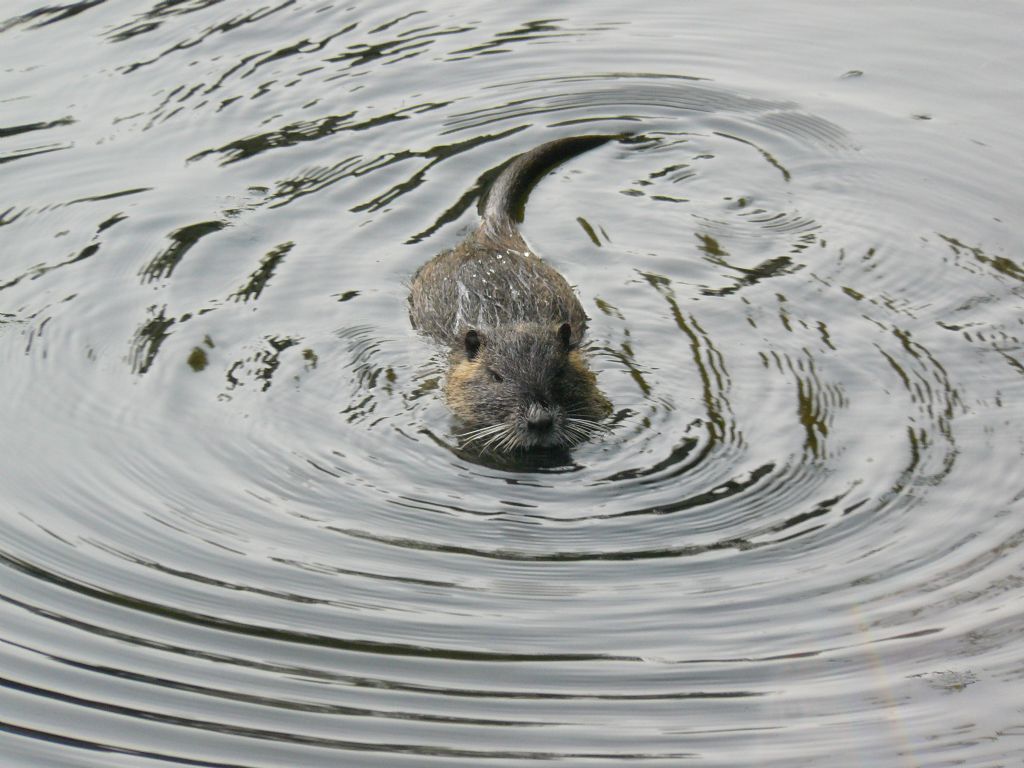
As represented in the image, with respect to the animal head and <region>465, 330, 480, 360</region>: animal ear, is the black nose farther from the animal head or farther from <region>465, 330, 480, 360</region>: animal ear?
<region>465, 330, 480, 360</region>: animal ear

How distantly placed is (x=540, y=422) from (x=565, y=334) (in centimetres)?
61

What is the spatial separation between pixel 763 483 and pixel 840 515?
37 centimetres

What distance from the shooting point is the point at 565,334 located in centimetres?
659

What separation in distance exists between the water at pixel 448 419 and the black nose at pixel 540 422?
0.62ft

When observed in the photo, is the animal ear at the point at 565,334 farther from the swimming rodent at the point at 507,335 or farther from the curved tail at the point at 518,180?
the curved tail at the point at 518,180

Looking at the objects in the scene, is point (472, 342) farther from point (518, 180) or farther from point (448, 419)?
point (518, 180)

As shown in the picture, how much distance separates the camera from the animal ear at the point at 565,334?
6.56m

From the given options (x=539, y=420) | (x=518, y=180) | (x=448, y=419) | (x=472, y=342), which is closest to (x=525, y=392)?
(x=539, y=420)

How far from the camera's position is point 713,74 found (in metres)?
9.41

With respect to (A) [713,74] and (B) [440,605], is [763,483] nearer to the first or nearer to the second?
(B) [440,605]

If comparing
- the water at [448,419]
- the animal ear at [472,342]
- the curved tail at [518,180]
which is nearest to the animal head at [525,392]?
the animal ear at [472,342]

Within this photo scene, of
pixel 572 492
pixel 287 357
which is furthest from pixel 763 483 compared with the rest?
pixel 287 357

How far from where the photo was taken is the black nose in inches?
Result: 241

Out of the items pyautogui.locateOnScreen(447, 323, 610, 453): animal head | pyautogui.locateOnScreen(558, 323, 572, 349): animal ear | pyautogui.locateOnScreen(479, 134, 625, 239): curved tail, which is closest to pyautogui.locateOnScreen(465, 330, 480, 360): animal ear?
pyautogui.locateOnScreen(447, 323, 610, 453): animal head
